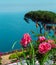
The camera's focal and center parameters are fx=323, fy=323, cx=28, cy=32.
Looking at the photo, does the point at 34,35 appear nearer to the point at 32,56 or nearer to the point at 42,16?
the point at 32,56

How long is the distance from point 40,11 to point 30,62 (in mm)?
22046

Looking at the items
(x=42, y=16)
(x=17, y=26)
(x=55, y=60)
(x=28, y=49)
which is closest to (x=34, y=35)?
(x=28, y=49)

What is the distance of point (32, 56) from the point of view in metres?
4.14

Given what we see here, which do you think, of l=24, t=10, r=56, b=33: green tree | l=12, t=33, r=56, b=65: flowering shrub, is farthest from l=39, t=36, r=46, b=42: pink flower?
l=24, t=10, r=56, b=33: green tree

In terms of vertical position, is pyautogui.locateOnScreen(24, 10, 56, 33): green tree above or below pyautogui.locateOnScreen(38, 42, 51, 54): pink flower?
above

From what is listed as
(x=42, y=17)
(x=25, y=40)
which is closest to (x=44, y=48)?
(x=25, y=40)

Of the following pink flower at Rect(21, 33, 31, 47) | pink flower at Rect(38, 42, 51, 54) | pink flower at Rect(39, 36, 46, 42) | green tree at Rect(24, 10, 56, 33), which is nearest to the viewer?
pink flower at Rect(38, 42, 51, 54)

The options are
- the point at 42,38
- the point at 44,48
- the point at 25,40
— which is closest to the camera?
Result: the point at 44,48

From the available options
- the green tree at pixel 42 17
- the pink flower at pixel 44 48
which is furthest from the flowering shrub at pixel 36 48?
the green tree at pixel 42 17

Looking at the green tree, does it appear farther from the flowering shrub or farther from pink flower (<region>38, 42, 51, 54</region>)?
pink flower (<region>38, 42, 51, 54</region>)

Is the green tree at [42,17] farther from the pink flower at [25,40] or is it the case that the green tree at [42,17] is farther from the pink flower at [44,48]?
the pink flower at [44,48]

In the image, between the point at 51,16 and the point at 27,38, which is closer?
the point at 27,38

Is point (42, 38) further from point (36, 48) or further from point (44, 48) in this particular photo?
point (44, 48)

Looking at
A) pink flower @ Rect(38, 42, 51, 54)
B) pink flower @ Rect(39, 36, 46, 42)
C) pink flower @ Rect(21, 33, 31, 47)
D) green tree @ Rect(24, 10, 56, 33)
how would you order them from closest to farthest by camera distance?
pink flower @ Rect(38, 42, 51, 54)
pink flower @ Rect(21, 33, 31, 47)
pink flower @ Rect(39, 36, 46, 42)
green tree @ Rect(24, 10, 56, 33)
